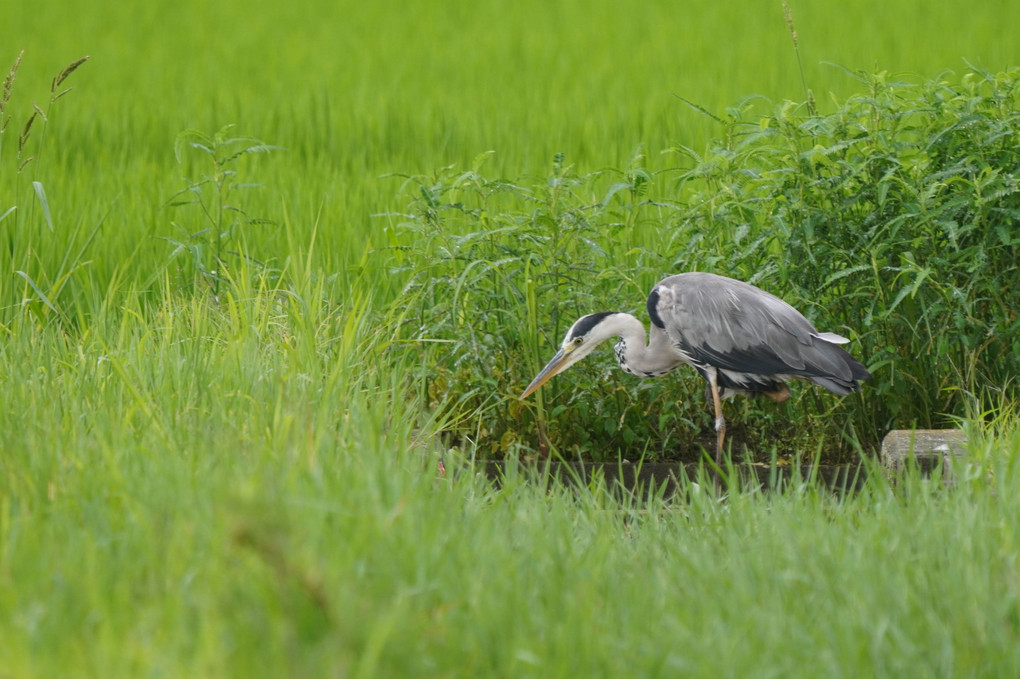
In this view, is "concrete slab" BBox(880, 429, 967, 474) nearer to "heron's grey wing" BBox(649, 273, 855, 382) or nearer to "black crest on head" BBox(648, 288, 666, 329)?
"heron's grey wing" BBox(649, 273, 855, 382)

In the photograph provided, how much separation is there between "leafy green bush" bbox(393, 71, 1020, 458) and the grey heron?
183mm

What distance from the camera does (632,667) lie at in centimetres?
203

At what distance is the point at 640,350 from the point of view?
4.20m

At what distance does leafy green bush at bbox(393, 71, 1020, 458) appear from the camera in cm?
403

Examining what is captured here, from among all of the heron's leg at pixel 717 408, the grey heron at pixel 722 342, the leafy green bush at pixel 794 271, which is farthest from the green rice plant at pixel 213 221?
the heron's leg at pixel 717 408

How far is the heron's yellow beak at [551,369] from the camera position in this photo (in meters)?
4.05

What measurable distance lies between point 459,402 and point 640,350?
694 mm

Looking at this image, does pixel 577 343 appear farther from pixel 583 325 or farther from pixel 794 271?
pixel 794 271

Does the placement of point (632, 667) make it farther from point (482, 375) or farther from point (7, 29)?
point (7, 29)

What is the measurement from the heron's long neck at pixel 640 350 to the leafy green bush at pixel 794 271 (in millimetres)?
164

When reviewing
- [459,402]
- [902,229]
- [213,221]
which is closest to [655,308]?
[459,402]

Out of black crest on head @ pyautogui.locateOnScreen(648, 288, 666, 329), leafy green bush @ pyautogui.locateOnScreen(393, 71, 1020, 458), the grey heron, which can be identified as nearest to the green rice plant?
leafy green bush @ pyautogui.locateOnScreen(393, 71, 1020, 458)

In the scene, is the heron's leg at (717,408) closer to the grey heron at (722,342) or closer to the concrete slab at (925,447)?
the grey heron at (722,342)

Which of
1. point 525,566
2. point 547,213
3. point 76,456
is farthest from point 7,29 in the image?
point 525,566
